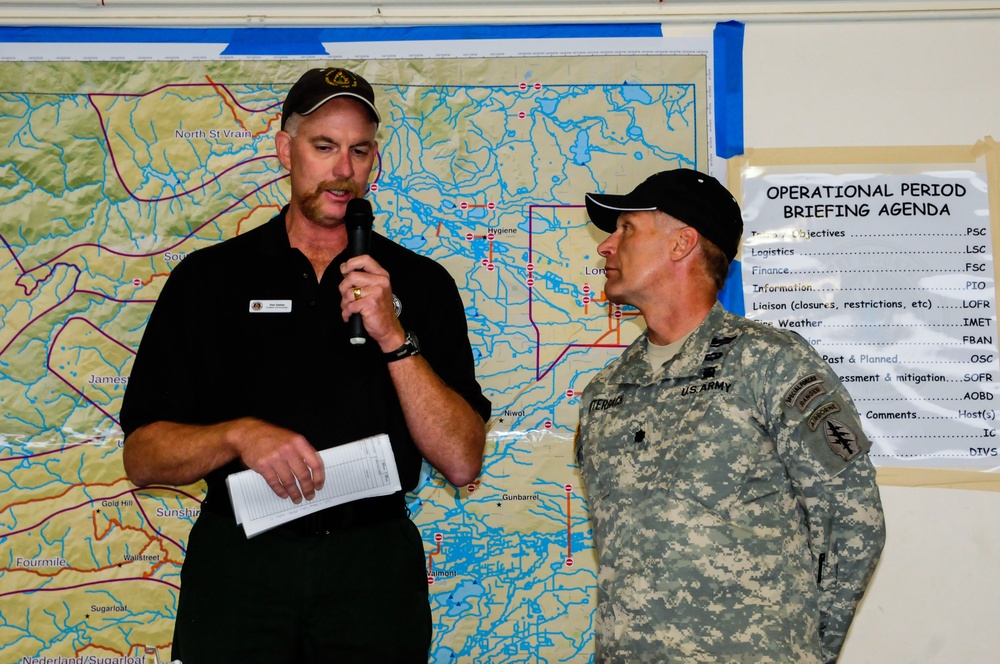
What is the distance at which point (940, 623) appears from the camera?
2451 mm

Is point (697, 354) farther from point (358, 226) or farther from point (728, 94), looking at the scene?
point (728, 94)

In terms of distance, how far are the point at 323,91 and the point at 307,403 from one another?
72 centimetres

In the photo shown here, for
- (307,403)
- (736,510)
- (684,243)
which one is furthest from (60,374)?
(736,510)

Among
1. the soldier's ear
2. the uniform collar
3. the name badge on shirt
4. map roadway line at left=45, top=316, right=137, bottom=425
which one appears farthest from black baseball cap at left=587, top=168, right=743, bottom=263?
map roadway line at left=45, top=316, right=137, bottom=425

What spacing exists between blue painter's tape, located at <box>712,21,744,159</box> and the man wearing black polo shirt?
1031 millimetres

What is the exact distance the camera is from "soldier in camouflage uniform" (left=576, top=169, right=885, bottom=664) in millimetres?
1673

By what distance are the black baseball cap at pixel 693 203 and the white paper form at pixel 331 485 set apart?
819mm

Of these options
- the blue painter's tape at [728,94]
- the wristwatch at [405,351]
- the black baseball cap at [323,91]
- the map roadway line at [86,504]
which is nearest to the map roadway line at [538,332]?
the blue painter's tape at [728,94]

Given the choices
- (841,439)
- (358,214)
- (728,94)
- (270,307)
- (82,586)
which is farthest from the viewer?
(728,94)

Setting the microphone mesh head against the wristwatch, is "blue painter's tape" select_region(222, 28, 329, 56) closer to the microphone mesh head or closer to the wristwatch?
the microphone mesh head

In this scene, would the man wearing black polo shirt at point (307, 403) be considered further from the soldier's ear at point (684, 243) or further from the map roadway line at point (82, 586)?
the map roadway line at point (82, 586)

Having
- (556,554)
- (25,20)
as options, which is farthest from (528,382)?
(25,20)

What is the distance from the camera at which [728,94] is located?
8.59 feet

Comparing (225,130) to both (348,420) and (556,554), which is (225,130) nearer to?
(348,420)
